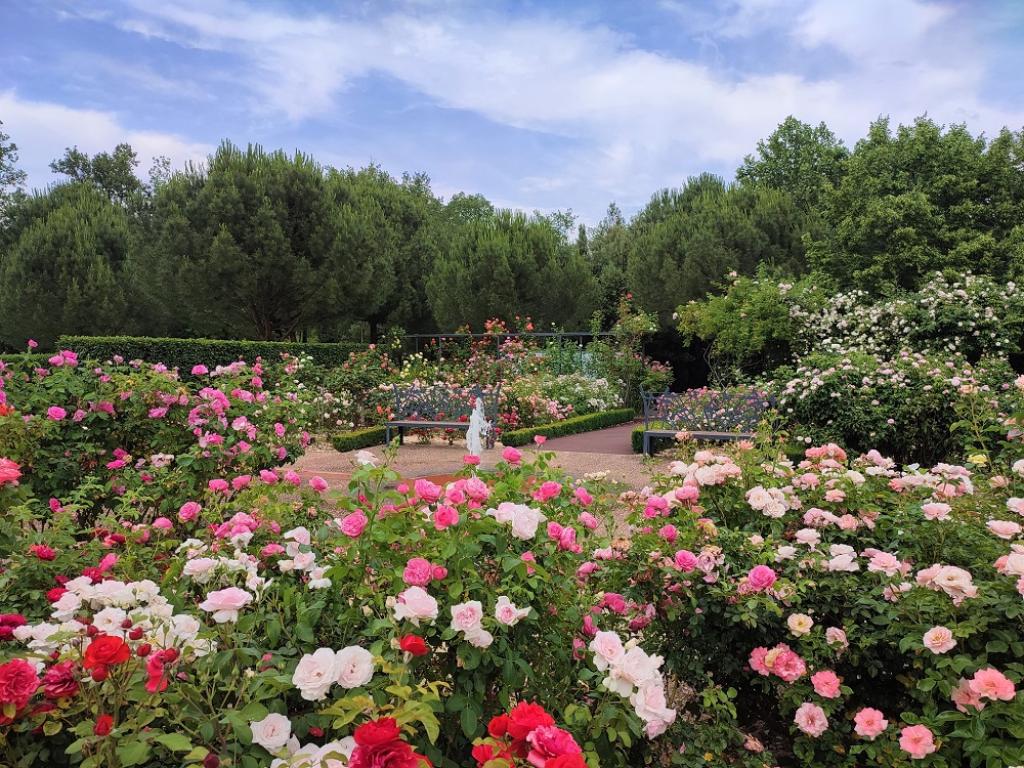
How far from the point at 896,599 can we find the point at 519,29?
12.9 feet

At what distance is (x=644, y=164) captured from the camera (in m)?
10.4

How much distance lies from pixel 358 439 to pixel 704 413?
493 centimetres

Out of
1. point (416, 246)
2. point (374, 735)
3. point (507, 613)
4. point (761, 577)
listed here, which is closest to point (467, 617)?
point (507, 613)

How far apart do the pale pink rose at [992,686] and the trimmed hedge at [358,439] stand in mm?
8863

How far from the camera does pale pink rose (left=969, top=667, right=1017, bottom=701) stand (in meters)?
1.63

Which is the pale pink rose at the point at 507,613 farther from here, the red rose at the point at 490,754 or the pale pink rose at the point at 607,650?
the red rose at the point at 490,754

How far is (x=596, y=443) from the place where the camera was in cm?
1070

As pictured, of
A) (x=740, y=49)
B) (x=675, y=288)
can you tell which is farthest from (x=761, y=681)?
(x=675, y=288)

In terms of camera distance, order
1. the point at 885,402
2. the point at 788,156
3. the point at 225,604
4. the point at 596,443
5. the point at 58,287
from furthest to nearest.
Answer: the point at 788,156 → the point at 58,287 → the point at 596,443 → the point at 885,402 → the point at 225,604

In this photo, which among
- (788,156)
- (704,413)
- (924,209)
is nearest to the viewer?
(704,413)

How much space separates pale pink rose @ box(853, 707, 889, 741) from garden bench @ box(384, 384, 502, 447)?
8244mm

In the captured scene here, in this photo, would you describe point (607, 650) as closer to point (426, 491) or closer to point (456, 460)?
point (426, 491)

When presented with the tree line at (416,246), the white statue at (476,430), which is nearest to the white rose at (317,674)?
the white statue at (476,430)

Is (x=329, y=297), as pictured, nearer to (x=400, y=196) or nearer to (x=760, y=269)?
(x=400, y=196)
